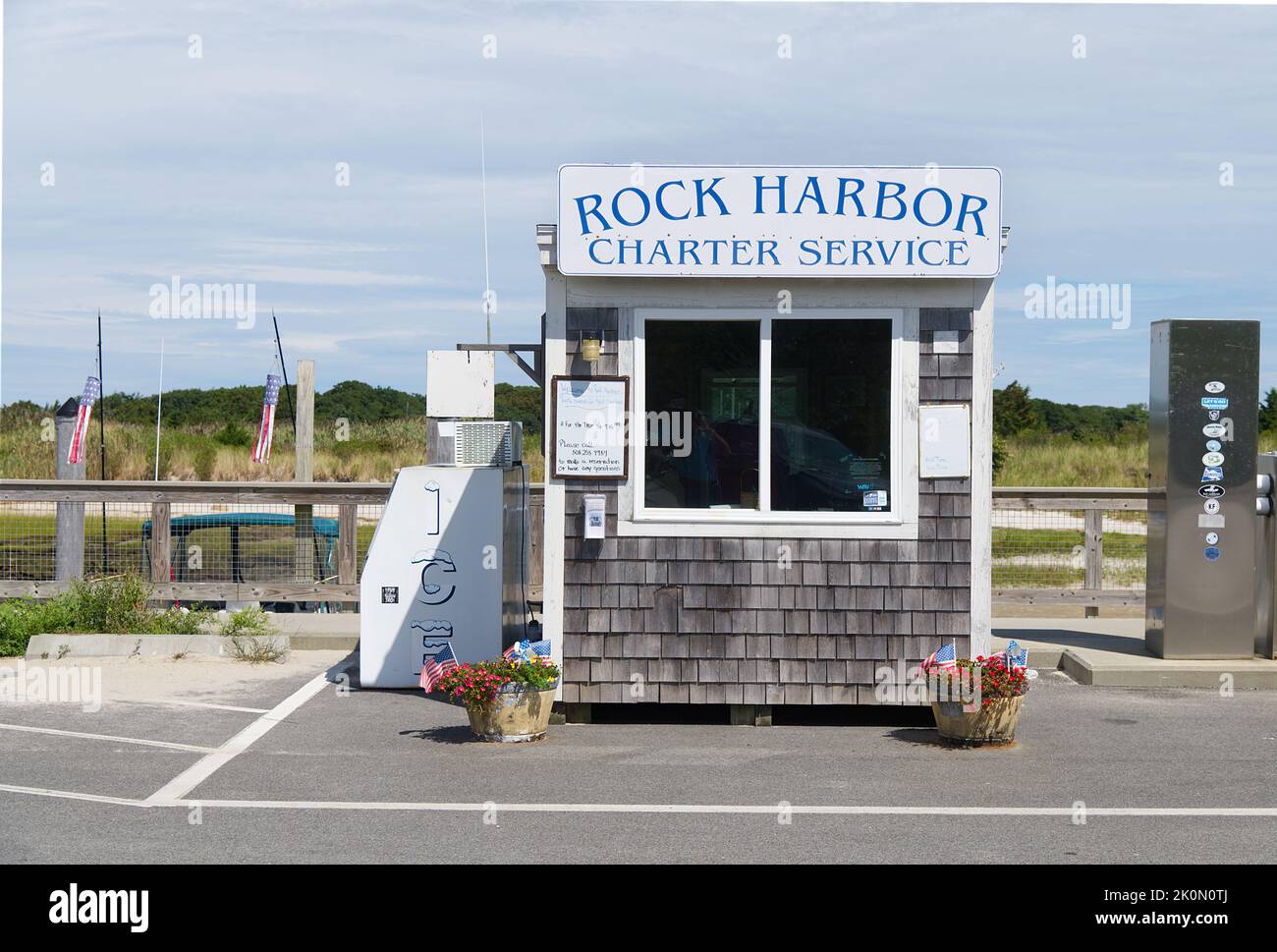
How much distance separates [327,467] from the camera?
71.2 feet

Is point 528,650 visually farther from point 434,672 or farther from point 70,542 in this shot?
point 70,542

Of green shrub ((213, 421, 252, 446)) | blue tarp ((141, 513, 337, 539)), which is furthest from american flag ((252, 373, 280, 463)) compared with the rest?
green shrub ((213, 421, 252, 446))

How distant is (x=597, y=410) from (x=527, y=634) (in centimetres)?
316

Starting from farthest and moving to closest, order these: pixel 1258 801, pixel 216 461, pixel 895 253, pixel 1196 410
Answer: pixel 216 461 < pixel 1196 410 < pixel 895 253 < pixel 1258 801

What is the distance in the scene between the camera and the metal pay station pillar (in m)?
9.91

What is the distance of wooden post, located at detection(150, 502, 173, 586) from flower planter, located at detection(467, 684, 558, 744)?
5.11 meters

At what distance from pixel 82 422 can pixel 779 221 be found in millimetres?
8033

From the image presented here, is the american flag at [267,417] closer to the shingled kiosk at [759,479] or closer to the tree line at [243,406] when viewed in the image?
the shingled kiosk at [759,479]

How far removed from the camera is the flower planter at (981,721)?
7781 mm

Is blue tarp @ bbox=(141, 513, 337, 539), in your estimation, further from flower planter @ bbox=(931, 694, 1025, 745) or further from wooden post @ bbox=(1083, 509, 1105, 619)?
wooden post @ bbox=(1083, 509, 1105, 619)

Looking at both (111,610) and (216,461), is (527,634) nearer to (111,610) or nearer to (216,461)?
(111,610)

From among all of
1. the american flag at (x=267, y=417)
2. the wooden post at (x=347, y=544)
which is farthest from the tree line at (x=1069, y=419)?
the wooden post at (x=347, y=544)

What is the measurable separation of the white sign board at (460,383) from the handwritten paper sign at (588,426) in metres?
2.05

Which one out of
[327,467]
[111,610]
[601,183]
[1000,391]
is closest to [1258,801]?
[601,183]
